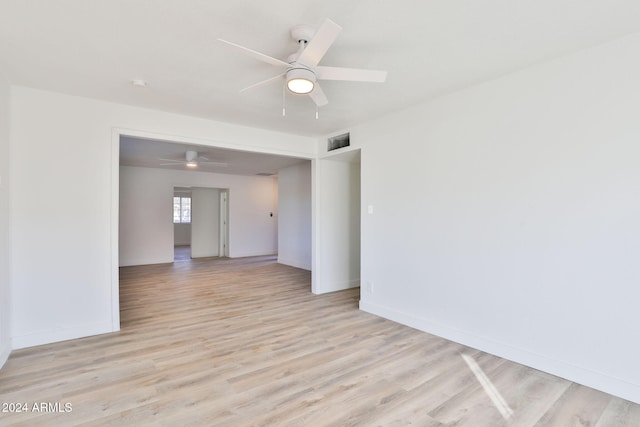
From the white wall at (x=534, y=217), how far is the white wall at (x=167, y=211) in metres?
6.24

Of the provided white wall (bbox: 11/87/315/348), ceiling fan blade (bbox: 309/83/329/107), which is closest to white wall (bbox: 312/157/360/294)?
ceiling fan blade (bbox: 309/83/329/107)

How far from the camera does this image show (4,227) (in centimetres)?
274

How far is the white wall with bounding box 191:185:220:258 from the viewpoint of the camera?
9.45 metres

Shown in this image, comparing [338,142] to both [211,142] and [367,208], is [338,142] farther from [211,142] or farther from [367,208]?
[211,142]

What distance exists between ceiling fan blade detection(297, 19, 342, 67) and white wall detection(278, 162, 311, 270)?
194 inches

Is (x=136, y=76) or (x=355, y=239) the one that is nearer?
(x=136, y=76)

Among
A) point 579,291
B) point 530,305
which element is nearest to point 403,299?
point 530,305

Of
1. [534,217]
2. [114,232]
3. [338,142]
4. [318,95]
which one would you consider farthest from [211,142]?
[534,217]

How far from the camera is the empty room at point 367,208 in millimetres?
1981

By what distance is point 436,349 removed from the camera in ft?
9.58

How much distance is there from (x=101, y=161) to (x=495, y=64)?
3.98 m

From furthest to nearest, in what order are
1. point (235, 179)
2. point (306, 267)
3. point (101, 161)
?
1. point (235, 179)
2. point (306, 267)
3. point (101, 161)

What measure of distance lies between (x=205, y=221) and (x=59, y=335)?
264 inches

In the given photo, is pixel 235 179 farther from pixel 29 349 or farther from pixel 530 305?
pixel 530 305
